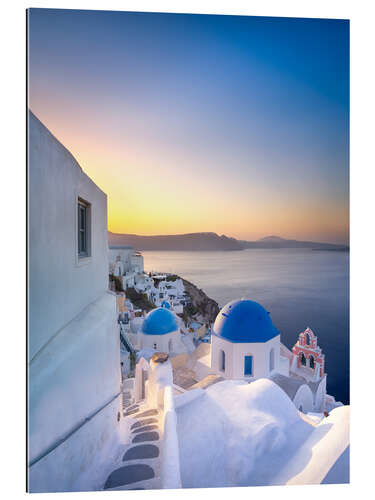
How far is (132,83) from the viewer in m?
2.21

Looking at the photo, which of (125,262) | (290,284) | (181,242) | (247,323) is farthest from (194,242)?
(125,262)

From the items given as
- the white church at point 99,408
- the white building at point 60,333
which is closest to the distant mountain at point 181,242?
the white church at point 99,408

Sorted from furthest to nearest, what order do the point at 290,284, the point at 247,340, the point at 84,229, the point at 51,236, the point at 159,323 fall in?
1. the point at 159,323
2. the point at 247,340
3. the point at 290,284
4. the point at 84,229
5. the point at 51,236

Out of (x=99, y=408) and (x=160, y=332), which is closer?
(x=99, y=408)

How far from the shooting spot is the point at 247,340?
429 centimetres

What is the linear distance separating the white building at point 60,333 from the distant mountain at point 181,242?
120cm

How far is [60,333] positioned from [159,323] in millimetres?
5608

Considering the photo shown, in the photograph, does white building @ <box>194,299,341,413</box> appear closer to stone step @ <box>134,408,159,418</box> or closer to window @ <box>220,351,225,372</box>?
window @ <box>220,351,225,372</box>

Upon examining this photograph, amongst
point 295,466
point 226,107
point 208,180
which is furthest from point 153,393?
point 226,107

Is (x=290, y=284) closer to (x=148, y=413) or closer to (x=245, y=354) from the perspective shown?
(x=245, y=354)

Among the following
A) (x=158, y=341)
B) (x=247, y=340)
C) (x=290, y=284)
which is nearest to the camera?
(x=290, y=284)

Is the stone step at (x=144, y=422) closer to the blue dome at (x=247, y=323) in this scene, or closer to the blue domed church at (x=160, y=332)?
the blue dome at (x=247, y=323)

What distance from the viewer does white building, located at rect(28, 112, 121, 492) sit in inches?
56.9

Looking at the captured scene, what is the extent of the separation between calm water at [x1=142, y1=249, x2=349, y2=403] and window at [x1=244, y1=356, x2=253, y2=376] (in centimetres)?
83
